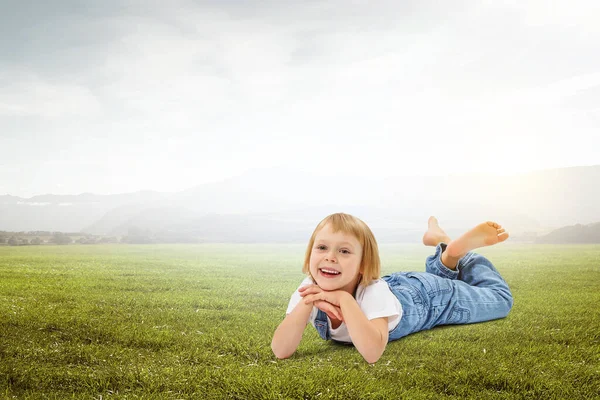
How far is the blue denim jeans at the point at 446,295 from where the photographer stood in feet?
14.6

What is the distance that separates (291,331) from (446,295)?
1936 mm

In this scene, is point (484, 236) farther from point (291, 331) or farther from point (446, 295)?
point (291, 331)

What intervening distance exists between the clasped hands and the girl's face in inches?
4.2

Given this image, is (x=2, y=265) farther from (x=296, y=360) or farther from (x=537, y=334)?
(x=537, y=334)

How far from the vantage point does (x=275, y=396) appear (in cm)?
306

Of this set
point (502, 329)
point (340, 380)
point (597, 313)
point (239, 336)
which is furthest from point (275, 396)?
point (597, 313)

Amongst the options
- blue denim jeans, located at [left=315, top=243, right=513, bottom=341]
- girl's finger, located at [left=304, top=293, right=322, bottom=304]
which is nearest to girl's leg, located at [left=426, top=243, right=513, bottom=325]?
blue denim jeans, located at [left=315, top=243, right=513, bottom=341]

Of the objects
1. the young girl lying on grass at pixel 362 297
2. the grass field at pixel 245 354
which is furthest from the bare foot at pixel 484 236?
the grass field at pixel 245 354

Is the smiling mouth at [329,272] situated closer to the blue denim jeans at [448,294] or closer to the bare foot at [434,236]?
the blue denim jeans at [448,294]

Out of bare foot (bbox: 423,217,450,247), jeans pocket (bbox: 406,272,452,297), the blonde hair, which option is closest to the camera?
the blonde hair

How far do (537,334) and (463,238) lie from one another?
1078mm

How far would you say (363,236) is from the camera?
3.67 m

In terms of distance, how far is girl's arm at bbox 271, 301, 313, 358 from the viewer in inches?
139

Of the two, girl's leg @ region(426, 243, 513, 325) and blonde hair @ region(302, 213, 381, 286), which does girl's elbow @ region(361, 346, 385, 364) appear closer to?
blonde hair @ region(302, 213, 381, 286)
